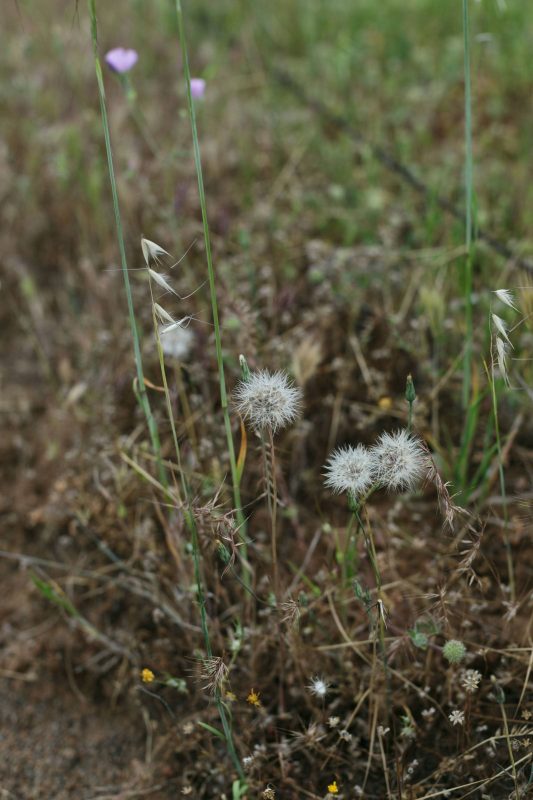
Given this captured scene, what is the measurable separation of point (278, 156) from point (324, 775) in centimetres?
217

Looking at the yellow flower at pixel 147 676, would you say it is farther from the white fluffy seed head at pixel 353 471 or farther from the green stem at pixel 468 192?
the green stem at pixel 468 192

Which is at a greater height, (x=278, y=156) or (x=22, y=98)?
(x=22, y=98)

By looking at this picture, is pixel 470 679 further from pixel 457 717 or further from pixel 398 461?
pixel 398 461

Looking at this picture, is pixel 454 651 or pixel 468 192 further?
pixel 468 192

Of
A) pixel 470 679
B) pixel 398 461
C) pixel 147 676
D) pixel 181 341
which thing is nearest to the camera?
pixel 398 461

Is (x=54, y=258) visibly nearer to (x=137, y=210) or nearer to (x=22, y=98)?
(x=137, y=210)

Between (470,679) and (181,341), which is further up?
(181,341)

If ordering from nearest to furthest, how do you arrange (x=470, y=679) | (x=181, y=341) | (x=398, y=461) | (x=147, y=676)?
(x=398, y=461) → (x=470, y=679) → (x=147, y=676) → (x=181, y=341)

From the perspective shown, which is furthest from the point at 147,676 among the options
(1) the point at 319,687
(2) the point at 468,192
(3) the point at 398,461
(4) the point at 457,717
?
(2) the point at 468,192

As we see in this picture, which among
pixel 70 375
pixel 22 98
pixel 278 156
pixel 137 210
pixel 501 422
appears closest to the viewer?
pixel 501 422

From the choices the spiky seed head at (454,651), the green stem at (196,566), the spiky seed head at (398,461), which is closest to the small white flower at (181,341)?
the green stem at (196,566)

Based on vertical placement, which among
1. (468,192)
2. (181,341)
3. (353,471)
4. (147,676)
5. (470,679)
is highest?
(468,192)

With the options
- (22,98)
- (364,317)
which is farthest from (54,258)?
(364,317)

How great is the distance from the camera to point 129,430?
7.10 feet
